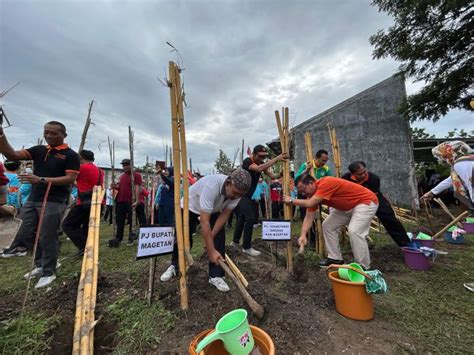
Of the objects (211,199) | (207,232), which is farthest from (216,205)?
(207,232)

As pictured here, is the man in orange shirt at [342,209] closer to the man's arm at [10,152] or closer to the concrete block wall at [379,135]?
the man's arm at [10,152]

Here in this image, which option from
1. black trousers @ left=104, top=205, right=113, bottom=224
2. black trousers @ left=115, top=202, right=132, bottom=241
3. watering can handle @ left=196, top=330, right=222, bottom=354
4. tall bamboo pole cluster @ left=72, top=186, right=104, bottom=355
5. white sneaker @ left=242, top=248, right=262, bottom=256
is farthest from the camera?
black trousers @ left=104, top=205, right=113, bottom=224

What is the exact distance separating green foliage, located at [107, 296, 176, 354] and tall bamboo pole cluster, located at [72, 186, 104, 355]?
0.24 metres

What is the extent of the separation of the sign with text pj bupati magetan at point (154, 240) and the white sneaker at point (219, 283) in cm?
70

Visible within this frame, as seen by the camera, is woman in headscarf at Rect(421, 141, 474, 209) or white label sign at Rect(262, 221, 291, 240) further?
white label sign at Rect(262, 221, 291, 240)

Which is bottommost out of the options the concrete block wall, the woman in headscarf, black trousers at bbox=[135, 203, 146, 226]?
black trousers at bbox=[135, 203, 146, 226]

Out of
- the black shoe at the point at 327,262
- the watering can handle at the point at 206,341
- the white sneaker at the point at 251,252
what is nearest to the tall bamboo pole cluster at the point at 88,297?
the watering can handle at the point at 206,341

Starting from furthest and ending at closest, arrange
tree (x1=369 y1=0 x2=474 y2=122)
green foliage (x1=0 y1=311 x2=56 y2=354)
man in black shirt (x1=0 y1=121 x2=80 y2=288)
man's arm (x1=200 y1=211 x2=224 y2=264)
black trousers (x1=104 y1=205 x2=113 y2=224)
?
black trousers (x1=104 y1=205 x2=113 y2=224) < tree (x1=369 y1=0 x2=474 y2=122) < man in black shirt (x1=0 y1=121 x2=80 y2=288) < man's arm (x1=200 y1=211 x2=224 y2=264) < green foliage (x1=0 y1=311 x2=56 y2=354)

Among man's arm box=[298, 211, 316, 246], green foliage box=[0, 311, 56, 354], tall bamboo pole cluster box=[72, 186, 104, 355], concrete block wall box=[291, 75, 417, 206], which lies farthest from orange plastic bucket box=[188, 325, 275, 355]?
concrete block wall box=[291, 75, 417, 206]

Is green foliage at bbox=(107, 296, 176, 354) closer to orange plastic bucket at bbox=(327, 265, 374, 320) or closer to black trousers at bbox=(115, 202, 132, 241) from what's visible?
orange plastic bucket at bbox=(327, 265, 374, 320)

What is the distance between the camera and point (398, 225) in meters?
3.88

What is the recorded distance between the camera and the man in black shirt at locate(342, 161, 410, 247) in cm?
390

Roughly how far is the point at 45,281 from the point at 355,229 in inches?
167

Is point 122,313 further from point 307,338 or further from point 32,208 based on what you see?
point 32,208
